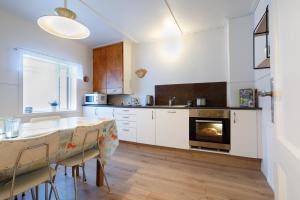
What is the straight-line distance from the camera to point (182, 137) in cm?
286

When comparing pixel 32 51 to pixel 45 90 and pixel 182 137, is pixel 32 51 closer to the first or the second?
pixel 45 90

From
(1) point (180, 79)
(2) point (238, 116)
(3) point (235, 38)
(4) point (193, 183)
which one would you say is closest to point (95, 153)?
(4) point (193, 183)

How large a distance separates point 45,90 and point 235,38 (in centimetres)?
401

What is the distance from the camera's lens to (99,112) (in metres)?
3.88

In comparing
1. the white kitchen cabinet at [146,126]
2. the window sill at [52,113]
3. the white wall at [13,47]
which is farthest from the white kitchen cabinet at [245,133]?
the white wall at [13,47]

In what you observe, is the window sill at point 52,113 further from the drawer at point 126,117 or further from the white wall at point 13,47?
the drawer at point 126,117

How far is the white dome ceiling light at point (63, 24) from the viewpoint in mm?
1433

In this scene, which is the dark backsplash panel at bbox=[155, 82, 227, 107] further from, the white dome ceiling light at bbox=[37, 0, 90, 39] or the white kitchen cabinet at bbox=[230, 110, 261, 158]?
the white dome ceiling light at bbox=[37, 0, 90, 39]

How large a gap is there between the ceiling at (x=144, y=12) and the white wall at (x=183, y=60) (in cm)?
27

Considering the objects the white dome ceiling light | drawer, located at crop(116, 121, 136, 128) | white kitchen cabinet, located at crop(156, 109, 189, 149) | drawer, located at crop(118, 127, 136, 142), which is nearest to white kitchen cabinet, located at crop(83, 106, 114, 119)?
drawer, located at crop(116, 121, 136, 128)

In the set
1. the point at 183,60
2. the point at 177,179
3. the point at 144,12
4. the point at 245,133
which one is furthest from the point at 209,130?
the point at 144,12

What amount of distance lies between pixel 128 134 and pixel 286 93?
10.2 ft

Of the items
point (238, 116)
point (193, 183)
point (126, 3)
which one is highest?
point (126, 3)

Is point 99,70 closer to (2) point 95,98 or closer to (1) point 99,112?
(2) point 95,98
